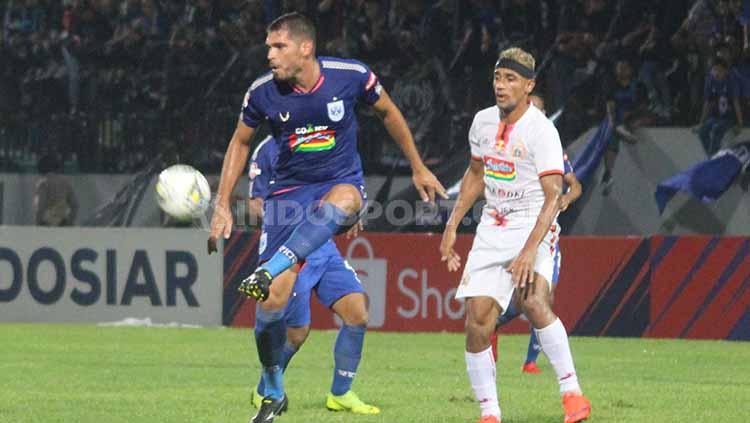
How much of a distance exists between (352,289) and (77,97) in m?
10.6

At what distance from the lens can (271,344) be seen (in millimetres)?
8461

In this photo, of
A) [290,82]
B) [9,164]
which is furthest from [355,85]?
[9,164]

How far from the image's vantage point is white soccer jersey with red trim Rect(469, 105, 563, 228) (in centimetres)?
827

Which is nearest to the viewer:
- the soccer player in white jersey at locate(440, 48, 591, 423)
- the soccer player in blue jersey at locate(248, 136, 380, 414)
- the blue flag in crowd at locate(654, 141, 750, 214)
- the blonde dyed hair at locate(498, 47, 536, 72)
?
the soccer player in white jersey at locate(440, 48, 591, 423)

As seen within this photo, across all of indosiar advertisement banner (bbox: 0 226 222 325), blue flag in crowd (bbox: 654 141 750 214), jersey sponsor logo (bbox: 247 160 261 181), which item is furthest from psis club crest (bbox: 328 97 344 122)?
indosiar advertisement banner (bbox: 0 226 222 325)

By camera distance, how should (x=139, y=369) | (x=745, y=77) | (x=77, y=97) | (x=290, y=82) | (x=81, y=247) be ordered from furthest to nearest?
(x=77, y=97)
(x=81, y=247)
(x=745, y=77)
(x=139, y=369)
(x=290, y=82)

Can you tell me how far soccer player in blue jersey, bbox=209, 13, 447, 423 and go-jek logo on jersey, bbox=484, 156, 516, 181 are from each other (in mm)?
303

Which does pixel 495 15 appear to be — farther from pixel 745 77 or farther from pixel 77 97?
pixel 77 97

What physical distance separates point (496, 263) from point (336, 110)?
132 centimetres

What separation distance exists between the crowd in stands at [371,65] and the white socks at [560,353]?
8776 mm

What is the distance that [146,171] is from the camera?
18.4 m

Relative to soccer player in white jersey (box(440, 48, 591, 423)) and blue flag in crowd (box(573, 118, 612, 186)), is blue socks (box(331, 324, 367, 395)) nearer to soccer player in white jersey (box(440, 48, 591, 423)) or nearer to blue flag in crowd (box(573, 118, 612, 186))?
soccer player in white jersey (box(440, 48, 591, 423))

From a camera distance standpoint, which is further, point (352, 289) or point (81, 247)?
point (81, 247)

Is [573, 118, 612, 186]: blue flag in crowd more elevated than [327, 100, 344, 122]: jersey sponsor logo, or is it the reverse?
[327, 100, 344, 122]: jersey sponsor logo
